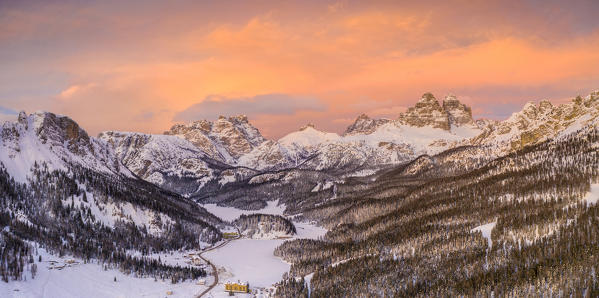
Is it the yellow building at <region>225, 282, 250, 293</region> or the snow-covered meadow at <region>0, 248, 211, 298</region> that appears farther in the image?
the yellow building at <region>225, 282, 250, 293</region>

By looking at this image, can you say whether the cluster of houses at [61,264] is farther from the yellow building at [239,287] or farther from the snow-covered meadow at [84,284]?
the yellow building at [239,287]

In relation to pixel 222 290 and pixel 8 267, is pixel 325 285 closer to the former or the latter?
pixel 222 290

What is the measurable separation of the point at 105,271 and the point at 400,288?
114 m

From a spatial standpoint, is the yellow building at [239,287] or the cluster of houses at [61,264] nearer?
the cluster of houses at [61,264]

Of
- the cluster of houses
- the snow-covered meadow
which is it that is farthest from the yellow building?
the cluster of houses

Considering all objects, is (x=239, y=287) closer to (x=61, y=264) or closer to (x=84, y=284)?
(x=84, y=284)

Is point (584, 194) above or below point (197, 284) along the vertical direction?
above

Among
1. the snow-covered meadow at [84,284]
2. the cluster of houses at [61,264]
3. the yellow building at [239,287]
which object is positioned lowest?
the yellow building at [239,287]

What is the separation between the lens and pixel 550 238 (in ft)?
525

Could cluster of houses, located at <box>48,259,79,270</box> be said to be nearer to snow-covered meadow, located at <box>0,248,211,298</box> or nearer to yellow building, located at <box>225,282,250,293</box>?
snow-covered meadow, located at <box>0,248,211,298</box>

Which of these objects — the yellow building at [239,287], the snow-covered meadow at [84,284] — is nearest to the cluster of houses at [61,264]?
the snow-covered meadow at [84,284]

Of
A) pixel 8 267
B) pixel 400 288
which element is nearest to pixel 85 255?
pixel 8 267

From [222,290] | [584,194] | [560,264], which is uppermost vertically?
[584,194]

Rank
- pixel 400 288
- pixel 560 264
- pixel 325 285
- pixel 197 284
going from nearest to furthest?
pixel 560 264, pixel 400 288, pixel 325 285, pixel 197 284
